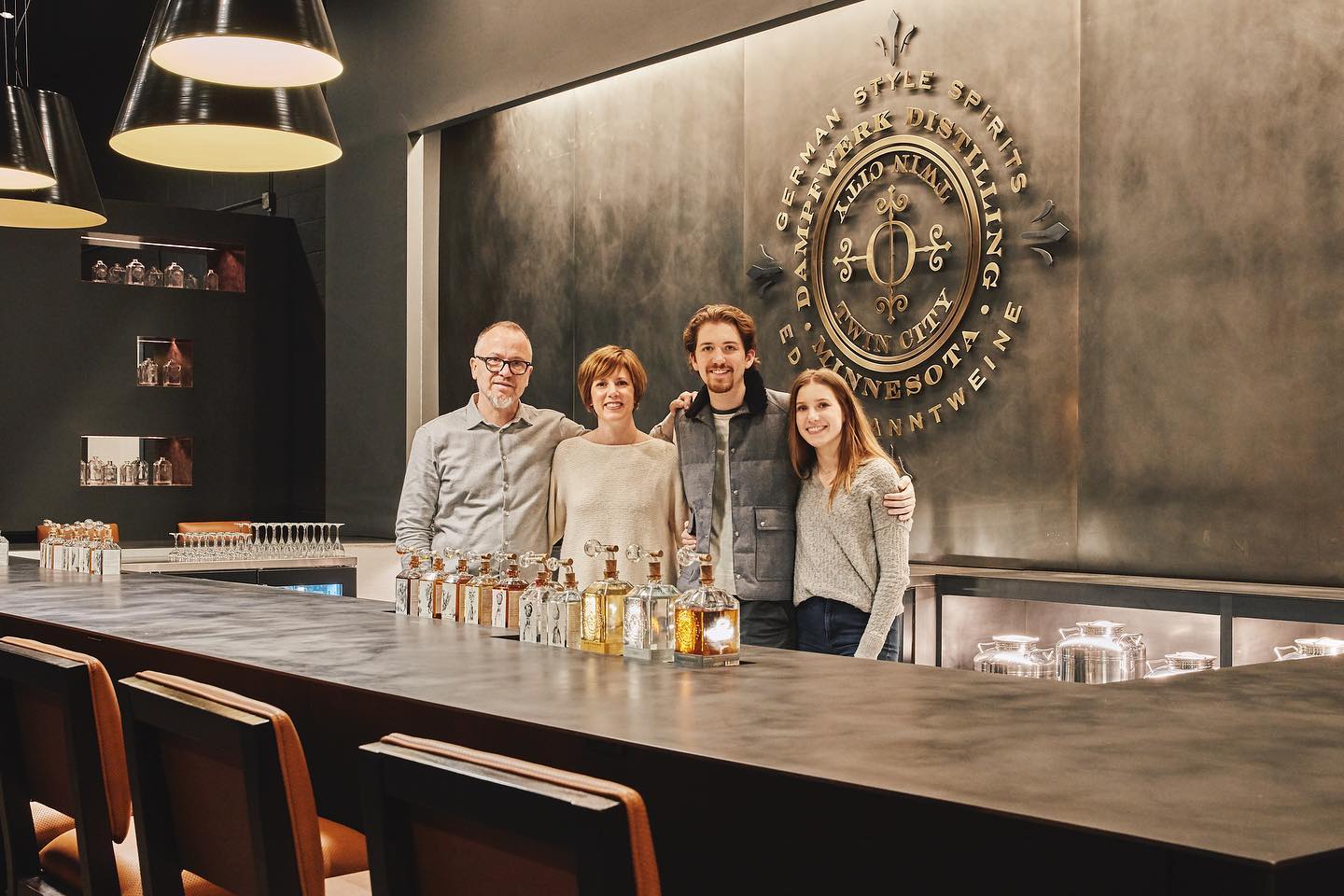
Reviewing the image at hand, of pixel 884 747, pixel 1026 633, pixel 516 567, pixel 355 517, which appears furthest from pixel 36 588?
pixel 355 517

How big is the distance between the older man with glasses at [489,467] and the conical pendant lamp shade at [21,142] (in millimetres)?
1506

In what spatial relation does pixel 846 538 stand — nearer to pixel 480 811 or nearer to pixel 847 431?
pixel 847 431

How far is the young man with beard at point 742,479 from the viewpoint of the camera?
3.21 metres

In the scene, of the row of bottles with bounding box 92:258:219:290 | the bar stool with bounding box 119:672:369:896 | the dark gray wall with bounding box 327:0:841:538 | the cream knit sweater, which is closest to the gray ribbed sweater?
the cream knit sweater

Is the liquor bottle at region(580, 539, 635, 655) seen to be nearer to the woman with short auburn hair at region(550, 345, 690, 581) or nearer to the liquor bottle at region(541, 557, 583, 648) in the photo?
the liquor bottle at region(541, 557, 583, 648)

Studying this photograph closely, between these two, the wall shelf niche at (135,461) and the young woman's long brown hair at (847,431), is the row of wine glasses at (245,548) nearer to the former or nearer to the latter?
the wall shelf niche at (135,461)

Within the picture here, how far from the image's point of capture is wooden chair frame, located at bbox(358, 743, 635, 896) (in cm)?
99

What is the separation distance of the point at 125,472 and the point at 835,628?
19.4ft

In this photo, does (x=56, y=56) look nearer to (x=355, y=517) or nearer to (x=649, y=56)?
(x=355, y=517)

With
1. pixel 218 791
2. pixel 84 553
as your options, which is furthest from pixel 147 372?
pixel 218 791

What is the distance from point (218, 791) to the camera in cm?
145

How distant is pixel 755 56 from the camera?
18.7 ft

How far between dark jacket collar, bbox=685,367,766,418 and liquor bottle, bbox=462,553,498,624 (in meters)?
0.99

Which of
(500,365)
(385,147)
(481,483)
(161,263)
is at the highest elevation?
(385,147)
